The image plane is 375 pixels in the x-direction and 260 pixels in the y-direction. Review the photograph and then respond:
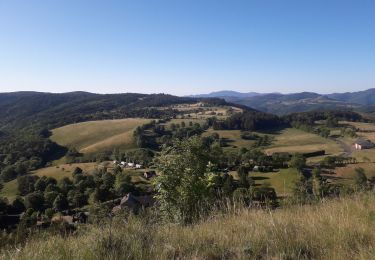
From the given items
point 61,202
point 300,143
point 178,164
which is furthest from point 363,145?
point 178,164

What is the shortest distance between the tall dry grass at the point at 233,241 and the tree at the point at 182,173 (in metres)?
5.68

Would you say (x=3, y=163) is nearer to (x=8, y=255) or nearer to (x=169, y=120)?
(x=169, y=120)

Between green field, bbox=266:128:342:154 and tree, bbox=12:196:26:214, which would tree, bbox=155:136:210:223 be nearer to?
tree, bbox=12:196:26:214

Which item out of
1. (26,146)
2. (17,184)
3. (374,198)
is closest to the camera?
(374,198)

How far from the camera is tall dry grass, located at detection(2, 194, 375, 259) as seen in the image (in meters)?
4.05

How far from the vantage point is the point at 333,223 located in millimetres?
4902

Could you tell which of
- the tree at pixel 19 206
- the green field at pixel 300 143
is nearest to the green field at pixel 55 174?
the tree at pixel 19 206

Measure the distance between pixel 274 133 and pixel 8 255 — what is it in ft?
477

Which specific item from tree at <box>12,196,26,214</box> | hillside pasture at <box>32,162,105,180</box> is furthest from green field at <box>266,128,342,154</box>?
tree at <box>12,196,26,214</box>

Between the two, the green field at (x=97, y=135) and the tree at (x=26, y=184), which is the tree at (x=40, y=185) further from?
the green field at (x=97, y=135)

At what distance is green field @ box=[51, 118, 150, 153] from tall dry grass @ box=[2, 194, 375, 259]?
384 ft

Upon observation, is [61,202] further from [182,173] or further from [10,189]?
[182,173]

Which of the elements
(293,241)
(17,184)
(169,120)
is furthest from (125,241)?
(169,120)

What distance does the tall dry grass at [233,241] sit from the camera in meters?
4.05
